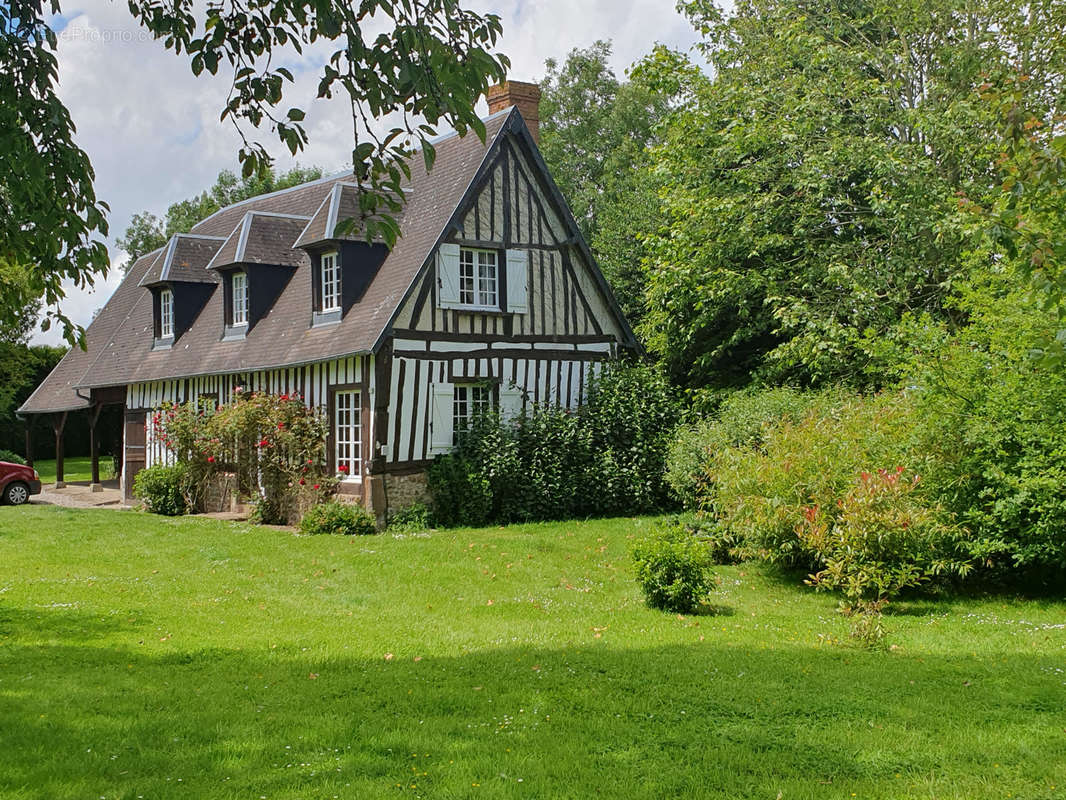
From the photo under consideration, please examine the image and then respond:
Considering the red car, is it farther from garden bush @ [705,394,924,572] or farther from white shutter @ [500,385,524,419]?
garden bush @ [705,394,924,572]

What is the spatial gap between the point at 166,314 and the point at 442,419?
9.33m

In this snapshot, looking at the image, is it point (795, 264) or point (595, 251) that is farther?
point (595, 251)

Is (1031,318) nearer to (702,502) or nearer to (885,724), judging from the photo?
(702,502)

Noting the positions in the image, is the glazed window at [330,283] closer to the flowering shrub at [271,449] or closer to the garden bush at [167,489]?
the flowering shrub at [271,449]

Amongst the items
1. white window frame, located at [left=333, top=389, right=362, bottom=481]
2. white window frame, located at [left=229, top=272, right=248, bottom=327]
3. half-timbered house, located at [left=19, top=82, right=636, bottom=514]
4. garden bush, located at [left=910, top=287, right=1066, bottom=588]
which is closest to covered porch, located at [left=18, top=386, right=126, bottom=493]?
half-timbered house, located at [left=19, top=82, right=636, bottom=514]

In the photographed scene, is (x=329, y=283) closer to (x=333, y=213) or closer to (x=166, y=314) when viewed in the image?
(x=333, y=213)

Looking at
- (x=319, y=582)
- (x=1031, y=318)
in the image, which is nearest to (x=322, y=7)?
(x=319, y=582)

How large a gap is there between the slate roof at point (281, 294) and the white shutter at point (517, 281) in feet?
5.39

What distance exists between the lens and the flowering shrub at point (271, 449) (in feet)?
56.1

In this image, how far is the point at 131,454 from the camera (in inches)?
886

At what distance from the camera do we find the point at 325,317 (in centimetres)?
1764

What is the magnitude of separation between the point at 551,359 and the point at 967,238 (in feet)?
25.0

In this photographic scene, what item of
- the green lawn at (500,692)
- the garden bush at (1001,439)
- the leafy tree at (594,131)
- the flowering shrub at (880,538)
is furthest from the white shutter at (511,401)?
the leafy tree at (594,131)

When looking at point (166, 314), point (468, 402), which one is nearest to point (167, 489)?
point (166, 314)
